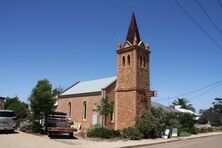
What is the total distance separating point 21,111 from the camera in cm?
4606

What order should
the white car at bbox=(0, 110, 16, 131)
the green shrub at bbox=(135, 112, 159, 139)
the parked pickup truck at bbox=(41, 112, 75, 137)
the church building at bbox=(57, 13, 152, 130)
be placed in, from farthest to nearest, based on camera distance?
the church building at bbox=(57, 13, 152, 130)
the green shrub at bbox=(135, 112, 159, 139)
the white car at bbox=(0, 110, 16, 131)
the parked pickup truck at bbox=(41, 112, 75, 137)

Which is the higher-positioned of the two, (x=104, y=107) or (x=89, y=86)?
(x=89, y=86)

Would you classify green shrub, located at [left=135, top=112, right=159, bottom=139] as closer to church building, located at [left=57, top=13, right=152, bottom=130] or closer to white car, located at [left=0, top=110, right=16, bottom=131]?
church building, located at [left=57, top=13, right=152, bottom=130]

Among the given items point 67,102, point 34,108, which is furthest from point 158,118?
point 67,102

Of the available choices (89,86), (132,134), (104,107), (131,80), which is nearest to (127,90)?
(131,80)

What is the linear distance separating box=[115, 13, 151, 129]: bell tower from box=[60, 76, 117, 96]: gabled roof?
125 inches

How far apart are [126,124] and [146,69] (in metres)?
7.53

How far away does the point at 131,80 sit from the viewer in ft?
127

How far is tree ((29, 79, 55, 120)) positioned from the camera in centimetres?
2981

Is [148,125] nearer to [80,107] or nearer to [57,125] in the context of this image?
[57,125]

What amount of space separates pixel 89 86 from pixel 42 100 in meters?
18.7

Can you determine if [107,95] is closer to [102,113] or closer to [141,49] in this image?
[102,113]

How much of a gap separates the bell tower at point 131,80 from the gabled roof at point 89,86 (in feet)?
10.4

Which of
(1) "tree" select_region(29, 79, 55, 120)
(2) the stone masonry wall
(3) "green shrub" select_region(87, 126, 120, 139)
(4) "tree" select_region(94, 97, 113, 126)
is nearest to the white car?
(1) "tree" select_region(29, 79, 55, 120)
